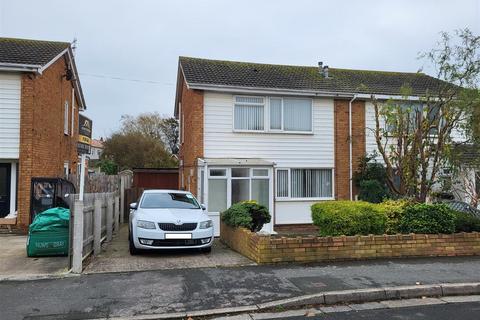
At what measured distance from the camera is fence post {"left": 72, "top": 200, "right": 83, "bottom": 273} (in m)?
7.89

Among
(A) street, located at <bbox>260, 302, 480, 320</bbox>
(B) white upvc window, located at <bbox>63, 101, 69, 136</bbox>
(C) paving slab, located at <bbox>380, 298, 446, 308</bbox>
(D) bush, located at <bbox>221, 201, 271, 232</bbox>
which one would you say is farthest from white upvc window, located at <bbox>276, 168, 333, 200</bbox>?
(A) street, located at <bbox>260, 302, 480, 320</bbox>

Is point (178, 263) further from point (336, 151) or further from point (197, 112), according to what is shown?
point (336, 151)

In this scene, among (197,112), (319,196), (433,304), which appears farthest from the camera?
(319,196)

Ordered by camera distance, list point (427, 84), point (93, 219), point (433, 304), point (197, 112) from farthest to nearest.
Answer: point (427, 84), point (197, 112), point (93, 219), point (433, 304)

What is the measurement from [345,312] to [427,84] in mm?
15759

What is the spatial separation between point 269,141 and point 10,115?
8.61 metres

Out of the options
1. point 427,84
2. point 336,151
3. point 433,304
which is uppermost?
point 427,84

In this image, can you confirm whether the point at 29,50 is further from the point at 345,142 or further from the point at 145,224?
the point at 345,142

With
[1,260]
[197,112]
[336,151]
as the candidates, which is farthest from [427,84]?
[1,260]

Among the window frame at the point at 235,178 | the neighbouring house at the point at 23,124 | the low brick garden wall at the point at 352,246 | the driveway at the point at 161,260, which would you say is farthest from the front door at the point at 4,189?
the low brick garden wall at the point at 352,246

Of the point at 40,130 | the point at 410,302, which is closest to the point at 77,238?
the point at 410,302

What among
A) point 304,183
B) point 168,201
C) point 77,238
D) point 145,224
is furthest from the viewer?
point 304,183

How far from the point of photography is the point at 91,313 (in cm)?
571

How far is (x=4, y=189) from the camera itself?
1412 centimetres
